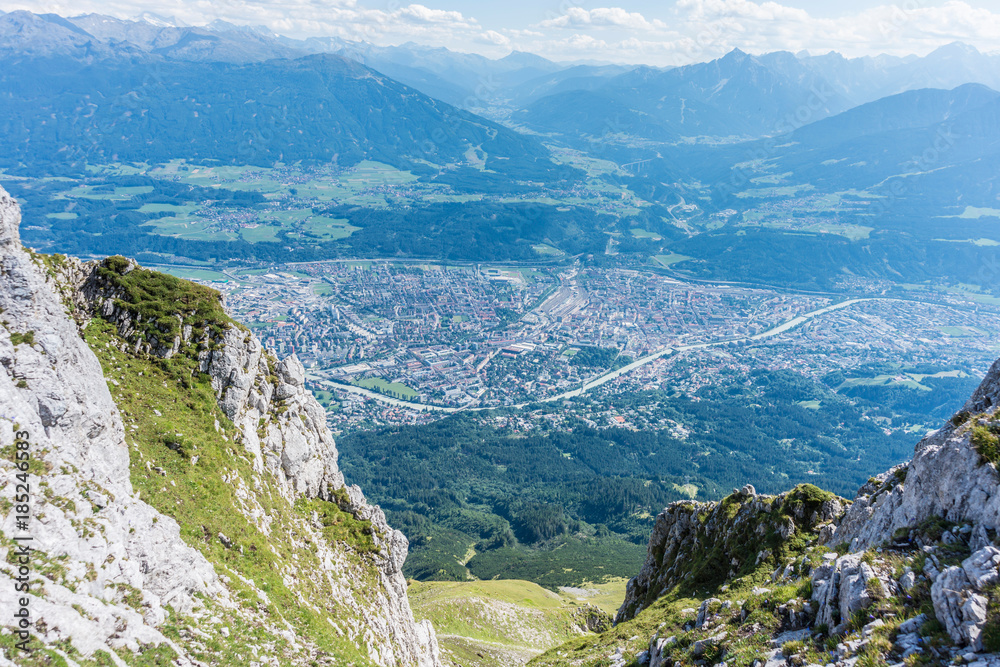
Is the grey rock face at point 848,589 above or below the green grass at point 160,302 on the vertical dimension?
below

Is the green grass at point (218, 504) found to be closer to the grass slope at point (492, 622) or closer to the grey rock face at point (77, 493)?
the grey rock face at point (77, 493)

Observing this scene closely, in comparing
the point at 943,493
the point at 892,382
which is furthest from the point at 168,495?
the point at 892,382

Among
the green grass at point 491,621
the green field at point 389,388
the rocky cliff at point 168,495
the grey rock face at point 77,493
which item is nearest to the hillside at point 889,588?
the rocky cliff at point 168,495

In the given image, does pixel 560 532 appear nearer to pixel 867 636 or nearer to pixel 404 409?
pixel 404 409

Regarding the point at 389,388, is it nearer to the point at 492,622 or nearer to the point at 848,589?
the point at 492,622

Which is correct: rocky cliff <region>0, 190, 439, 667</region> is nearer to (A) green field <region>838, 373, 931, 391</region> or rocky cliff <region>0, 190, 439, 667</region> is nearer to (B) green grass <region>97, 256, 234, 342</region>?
(B) green grass <region>97, 256, 234, 342</region>

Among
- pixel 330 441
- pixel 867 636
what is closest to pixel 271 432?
pixel 330 441
